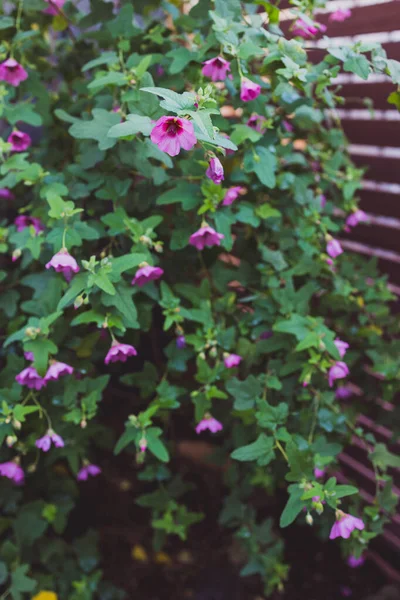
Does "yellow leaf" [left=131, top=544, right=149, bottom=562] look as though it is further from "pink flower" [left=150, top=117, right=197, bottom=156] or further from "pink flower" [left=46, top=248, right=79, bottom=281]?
"pink flower" [left=150, top=117, right=197, bottom=156]

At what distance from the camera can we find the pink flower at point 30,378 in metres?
1.19

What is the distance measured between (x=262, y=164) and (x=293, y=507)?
0.73 metres

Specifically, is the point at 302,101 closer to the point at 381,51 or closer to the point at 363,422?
the point at 381,51

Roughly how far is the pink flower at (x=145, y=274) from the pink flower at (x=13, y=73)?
62 centimetres

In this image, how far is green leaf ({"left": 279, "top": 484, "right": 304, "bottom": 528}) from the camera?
107cm

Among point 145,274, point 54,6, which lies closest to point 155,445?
point 145,274

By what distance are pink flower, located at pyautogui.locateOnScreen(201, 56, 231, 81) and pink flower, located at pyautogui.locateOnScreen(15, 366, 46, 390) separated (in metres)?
0.74

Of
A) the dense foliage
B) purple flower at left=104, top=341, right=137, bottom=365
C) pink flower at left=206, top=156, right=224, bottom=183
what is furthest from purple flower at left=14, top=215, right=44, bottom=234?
pink flower at left=206, top=156, right=224, bottom=183

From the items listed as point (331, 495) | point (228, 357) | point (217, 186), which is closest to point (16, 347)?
point (228, 357)

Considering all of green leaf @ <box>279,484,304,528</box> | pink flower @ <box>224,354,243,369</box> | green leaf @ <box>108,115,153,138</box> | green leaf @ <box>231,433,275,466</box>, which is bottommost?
green leaf @ <box>279,484,304,528</box>

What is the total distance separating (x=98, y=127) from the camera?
1.19m

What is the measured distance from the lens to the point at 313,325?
1.29 metres

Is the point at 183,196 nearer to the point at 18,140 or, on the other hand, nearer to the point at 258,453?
the point at 18,140

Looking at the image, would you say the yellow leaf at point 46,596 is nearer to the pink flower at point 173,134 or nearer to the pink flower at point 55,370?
the pink flower at point 55,370
